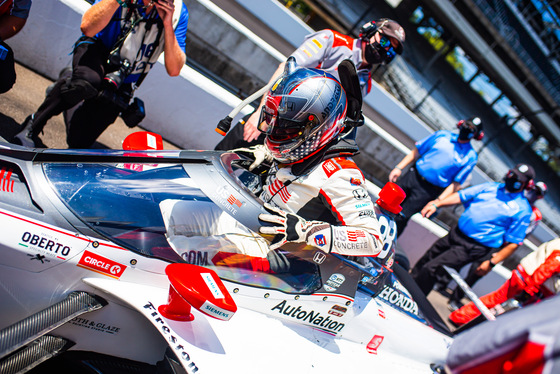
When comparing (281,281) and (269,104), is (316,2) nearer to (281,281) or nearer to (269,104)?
(269,104)

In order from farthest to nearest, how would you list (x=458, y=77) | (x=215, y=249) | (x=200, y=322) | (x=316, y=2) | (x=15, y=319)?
(x=458, y=77) → (x=316, y=2) → (x=215, y=249) → (x=200, y=322) → (x=15, y=319)

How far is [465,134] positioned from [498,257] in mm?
1785

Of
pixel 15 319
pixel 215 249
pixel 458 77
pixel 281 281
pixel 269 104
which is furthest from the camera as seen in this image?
pixel 458 77

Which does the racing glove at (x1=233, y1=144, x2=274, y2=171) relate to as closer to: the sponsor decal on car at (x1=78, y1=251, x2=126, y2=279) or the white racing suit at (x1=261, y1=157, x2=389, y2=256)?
the white racing suit at (x1=261, y1=157, x2=389, y2=256)

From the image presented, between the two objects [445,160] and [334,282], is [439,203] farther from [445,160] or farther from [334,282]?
[334,282]

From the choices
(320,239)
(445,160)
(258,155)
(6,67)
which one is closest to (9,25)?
(6,67)

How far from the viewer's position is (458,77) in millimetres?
14547

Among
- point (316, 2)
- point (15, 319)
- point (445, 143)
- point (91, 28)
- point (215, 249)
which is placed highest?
point (316, 2)

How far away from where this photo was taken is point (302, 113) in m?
2.51

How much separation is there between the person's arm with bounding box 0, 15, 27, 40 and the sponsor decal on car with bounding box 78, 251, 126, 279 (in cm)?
213

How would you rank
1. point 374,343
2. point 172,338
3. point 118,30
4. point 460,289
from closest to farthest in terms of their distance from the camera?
1. point 172,338
2. point 374,343
3. point 118,30
4. point 460,289

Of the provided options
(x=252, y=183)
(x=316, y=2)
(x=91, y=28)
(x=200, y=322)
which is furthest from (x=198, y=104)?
(x=316, y=2)

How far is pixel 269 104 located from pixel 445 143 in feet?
11.9

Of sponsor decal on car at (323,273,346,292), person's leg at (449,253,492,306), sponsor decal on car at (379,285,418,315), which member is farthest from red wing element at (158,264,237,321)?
person's leg at (449,253,492,306)
